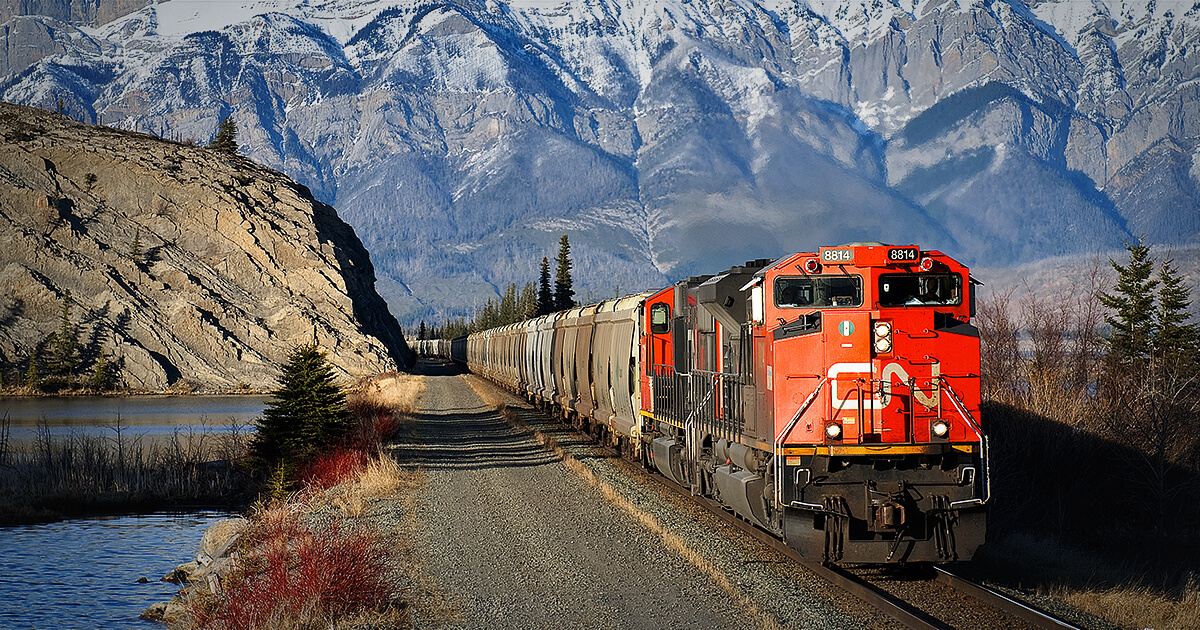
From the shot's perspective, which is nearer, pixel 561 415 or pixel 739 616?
pixel 739 616

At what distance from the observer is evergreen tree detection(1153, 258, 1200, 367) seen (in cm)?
4169

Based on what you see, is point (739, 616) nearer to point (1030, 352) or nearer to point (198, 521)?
point (198, 521)

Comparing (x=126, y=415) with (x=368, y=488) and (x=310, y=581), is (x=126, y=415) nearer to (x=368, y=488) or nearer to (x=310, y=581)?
(x=368, y=488)

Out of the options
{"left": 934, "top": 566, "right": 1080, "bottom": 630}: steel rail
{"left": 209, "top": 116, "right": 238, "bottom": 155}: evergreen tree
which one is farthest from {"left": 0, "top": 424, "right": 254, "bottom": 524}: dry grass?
{"left": 209, "top": 116, "right": 238, "bottom": 155}: evergreen tree

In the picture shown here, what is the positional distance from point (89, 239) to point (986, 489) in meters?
71.8

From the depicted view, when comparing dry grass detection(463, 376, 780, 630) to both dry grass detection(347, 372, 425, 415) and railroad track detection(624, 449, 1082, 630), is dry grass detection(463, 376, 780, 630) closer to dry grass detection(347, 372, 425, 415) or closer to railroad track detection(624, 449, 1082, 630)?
railroad track detection(624, 449, 1082, 630)

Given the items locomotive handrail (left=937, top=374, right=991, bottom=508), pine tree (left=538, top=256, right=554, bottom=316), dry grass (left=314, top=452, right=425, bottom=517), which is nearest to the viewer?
locomotive handrail (left=937, top=374, right=991, bottom=508)

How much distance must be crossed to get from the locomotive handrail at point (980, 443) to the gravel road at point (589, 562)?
6.32 ft

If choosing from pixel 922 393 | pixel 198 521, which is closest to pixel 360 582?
pixel 922 393

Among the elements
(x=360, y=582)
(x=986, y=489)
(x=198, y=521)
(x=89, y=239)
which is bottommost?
(x=198, y=521)

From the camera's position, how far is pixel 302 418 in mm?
25750

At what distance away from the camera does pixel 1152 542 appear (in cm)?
2933

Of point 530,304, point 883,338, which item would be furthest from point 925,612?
point 530,304

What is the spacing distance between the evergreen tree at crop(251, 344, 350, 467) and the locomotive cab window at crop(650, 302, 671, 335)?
9.98 m
